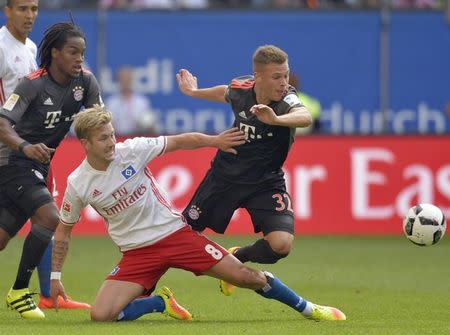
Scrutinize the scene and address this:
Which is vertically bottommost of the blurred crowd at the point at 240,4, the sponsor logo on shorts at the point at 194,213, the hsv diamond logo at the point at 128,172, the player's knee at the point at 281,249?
the player's knee at the point at 281,249

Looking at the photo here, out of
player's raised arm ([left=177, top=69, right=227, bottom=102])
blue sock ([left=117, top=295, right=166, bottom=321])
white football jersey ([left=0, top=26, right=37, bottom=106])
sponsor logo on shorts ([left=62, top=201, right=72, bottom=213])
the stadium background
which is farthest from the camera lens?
the stadium background

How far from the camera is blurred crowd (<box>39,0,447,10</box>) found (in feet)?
71.7

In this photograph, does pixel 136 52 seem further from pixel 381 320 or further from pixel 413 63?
pixel 381 320

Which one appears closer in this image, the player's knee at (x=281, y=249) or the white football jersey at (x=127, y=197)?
Result: the white football jersey at (x=127, y=197)

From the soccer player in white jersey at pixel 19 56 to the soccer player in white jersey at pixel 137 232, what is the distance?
125 cm

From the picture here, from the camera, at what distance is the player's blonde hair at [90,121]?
32.4 ft

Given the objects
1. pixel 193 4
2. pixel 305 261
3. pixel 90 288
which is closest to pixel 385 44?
pixel 193 4

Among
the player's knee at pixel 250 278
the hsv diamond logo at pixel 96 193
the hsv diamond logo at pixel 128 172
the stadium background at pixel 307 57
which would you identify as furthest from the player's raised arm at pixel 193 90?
the stadium background at pixel 307 57

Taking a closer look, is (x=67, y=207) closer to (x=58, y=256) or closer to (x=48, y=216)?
(x=58, y=256)

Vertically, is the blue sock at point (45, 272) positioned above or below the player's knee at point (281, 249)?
below

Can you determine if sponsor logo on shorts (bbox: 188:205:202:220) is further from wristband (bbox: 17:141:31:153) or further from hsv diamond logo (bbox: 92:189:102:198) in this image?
wristband (bbox: 17:141:31:153)

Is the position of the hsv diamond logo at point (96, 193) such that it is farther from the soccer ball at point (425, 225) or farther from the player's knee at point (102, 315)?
the soccer ball at point (425, 225)

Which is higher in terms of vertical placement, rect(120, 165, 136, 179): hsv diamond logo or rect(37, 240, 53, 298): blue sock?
rect(120, 165, 136, 179): hsv diamond logo

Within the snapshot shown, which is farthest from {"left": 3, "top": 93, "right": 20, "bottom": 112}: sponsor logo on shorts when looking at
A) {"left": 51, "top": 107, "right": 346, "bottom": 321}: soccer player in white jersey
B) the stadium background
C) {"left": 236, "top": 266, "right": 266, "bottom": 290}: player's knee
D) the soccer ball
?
the stadium background
